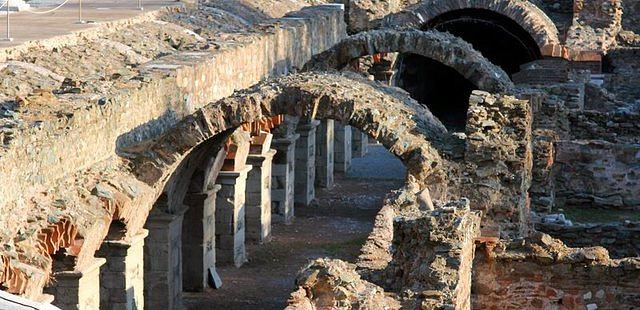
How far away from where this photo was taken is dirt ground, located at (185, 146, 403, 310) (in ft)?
69.5

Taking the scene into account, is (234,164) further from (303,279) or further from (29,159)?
(303,279)

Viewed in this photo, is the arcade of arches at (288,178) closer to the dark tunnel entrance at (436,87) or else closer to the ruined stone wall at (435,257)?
the ruined stone wall at (435,257)

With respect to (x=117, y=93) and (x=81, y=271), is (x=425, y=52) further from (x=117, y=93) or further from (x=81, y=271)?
(x=81, y=271)

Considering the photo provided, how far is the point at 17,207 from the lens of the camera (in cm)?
1338

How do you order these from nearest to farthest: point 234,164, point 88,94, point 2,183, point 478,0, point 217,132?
point 2,183
point 88,94
point 217,132
point 234,164
point 478,0

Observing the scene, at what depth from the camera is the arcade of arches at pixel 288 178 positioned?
13156mm

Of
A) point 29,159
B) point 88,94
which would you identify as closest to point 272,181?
point 88,94

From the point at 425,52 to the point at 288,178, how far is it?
2.82 metres

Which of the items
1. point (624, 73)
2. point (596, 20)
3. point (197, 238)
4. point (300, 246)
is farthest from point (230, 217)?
point (596, 20)

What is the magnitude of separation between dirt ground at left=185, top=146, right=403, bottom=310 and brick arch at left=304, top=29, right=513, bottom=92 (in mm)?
2168

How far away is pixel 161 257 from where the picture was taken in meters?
19.0

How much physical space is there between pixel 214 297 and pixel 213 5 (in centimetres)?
853

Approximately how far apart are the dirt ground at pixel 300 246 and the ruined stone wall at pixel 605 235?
345 centimetres

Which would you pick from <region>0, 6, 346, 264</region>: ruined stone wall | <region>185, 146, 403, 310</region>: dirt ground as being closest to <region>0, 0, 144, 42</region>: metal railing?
<region>0, 6, 346, 264</region>: ruined stone wall
